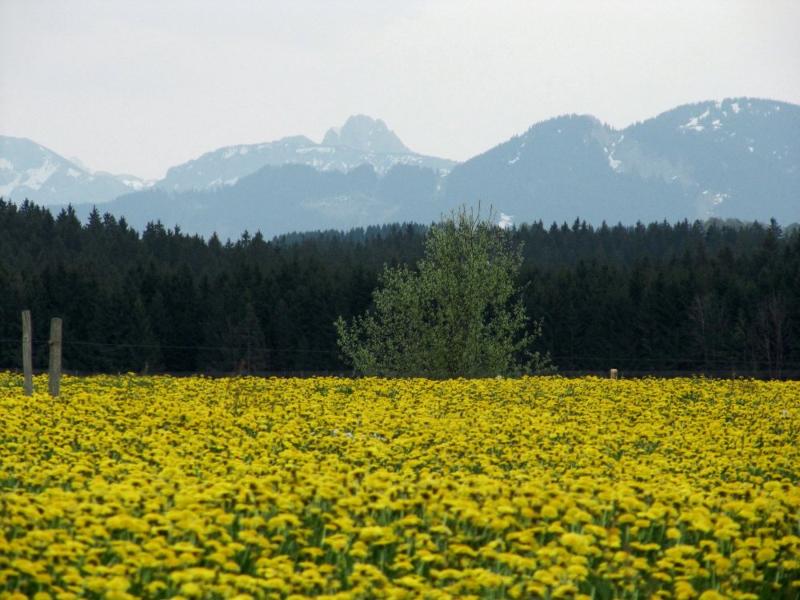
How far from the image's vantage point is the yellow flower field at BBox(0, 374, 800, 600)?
847 cm

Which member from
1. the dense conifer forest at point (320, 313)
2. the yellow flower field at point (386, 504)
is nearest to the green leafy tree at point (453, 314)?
the yellow flower field at point (386, 504)

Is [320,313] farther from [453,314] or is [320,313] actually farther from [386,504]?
[386,504]

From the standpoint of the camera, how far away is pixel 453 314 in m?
39.5

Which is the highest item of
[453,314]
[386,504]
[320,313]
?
[453,314]

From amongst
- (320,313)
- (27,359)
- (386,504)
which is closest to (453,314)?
(27,359)

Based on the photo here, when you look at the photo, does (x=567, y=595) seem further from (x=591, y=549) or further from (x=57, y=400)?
(x=57, y=400)

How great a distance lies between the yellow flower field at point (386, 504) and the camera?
847 centimetres

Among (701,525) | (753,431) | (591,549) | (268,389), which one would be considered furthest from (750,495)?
(268,389)

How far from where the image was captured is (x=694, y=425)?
2014 centimetres

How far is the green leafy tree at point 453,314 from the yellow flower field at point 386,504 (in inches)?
737

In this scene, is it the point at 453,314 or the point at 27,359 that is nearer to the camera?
the point at 27,359

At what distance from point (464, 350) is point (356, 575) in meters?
31.2

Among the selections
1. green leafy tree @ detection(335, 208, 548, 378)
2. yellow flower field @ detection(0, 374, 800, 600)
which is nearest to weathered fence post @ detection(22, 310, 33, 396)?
yellow flower field @ detection(0, 374, 800, 600)

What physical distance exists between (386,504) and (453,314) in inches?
1162
